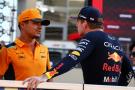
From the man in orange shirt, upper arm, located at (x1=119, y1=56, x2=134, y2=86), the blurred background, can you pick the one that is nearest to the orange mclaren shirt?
the man in orange shirt

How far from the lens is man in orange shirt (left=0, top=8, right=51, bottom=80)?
401 cm

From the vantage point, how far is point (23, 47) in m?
4.12

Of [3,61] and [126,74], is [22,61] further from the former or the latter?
[126,74]

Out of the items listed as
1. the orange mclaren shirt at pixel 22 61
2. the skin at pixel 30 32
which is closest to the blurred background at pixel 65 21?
the skin at pixel 30 32

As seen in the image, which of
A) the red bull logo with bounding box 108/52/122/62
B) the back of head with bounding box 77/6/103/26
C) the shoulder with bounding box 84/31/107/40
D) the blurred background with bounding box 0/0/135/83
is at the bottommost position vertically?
the blurred background with bounding box 0/0/135/83

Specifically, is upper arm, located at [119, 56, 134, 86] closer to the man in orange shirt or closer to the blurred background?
the man in orange shirt

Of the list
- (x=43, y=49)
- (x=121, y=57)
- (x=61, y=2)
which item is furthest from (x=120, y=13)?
(x=121, y=57)

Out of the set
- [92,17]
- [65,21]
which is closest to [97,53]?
[92,17]

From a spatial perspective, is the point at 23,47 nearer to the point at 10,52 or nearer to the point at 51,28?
the point at 10,52

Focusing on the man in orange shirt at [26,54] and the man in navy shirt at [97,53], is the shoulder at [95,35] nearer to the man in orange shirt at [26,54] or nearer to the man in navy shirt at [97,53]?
the man in navy shirt at [97,53]

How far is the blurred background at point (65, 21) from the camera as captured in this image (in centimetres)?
607

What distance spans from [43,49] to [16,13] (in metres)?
2.09

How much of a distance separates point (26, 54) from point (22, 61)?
0.09 meters

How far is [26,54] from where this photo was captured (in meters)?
4.08
